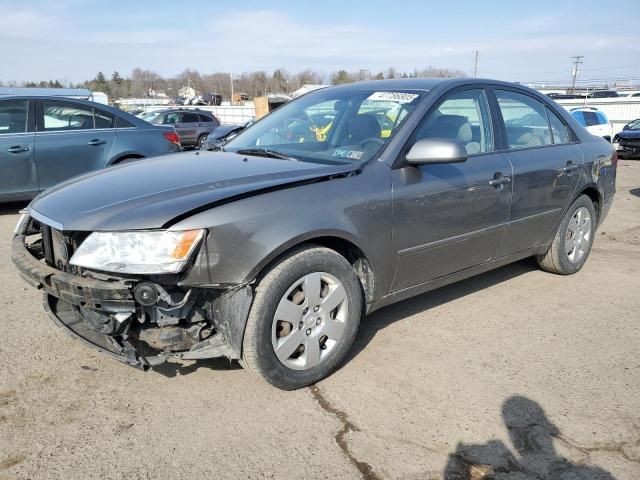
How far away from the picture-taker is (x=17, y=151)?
6637mm

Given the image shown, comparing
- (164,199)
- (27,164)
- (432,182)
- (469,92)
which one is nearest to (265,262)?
(164,199)

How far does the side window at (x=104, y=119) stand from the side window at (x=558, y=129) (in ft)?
18.1

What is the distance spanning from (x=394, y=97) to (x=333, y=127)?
45cm

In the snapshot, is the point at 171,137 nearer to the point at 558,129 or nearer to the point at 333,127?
the point at 333,127

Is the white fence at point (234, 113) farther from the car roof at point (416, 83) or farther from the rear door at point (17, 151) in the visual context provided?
the car roof at point (416, 83)

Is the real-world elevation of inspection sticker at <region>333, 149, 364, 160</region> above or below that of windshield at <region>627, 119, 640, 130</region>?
below

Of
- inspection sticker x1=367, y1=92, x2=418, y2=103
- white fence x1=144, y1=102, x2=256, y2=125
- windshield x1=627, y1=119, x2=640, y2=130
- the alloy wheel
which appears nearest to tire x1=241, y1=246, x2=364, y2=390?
the alloy wheel

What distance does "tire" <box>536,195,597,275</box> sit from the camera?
4.61 meters

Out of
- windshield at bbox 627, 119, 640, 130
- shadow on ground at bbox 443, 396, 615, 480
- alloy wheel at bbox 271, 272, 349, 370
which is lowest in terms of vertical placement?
shadow on ground at bbox 443, 396, 615, 480

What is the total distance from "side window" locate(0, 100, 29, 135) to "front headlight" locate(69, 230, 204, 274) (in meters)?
5.29

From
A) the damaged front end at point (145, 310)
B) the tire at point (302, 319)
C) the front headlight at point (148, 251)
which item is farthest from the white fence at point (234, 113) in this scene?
the front headlight at point (148, 251)

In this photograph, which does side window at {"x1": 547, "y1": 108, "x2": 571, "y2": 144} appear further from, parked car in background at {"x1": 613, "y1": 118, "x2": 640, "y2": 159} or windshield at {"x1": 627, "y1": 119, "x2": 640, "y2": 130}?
windshield at {"x1": 627, "y1": 119, "x2": 640, "y2": 130}

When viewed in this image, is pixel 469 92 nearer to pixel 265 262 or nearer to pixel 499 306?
pixel 499 306

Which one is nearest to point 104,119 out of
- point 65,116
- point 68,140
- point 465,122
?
point 65,116
